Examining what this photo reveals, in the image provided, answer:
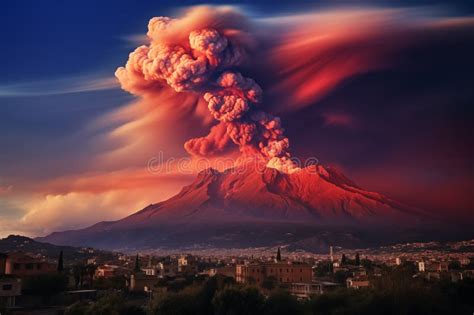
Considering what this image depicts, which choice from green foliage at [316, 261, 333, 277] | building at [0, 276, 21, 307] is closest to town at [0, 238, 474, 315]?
building at [0, 276, 21, 307]

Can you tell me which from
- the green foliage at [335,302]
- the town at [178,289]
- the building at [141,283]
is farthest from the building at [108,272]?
the green foliage at [335,302]

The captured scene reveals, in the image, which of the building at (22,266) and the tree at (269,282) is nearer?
the building at (22,266)

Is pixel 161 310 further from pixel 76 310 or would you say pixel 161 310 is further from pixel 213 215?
pixel 213 215

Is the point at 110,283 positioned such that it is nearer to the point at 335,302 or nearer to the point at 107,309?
the point at 107,309

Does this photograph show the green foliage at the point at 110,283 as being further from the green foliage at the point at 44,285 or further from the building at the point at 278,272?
the building at the point at 278,272

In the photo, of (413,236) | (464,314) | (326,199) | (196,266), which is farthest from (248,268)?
(326,199)

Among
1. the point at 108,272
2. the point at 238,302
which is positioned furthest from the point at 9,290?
the point at 108,272
